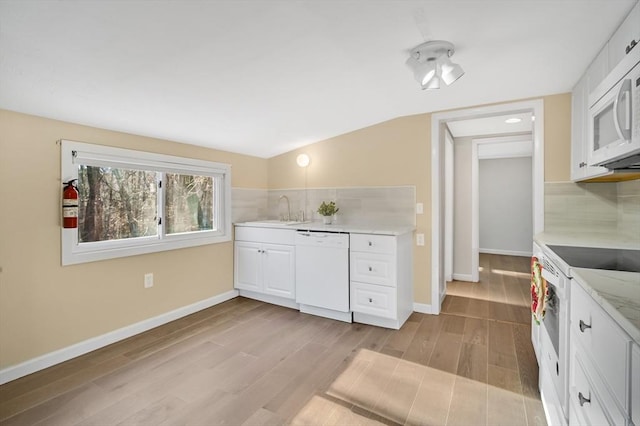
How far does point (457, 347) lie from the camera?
8.37 feet

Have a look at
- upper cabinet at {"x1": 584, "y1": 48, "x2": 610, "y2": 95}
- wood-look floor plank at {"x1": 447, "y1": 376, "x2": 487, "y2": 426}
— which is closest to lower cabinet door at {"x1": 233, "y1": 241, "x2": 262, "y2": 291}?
wood-look floor plank at {"x1": 447, "y1": 376, "x2": 487, "y2": 426}

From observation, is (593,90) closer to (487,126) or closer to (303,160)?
(487,126)

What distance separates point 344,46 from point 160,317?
9.19ft

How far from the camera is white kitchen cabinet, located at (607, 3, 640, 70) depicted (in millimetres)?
1458

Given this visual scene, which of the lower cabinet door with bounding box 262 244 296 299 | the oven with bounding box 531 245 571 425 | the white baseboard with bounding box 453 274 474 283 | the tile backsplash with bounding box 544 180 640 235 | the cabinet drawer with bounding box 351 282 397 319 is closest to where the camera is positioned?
the oven with bounding box 531 245 571 425

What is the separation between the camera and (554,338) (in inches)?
60.7

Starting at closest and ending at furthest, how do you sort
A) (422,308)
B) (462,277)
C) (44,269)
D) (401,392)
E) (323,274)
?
1. (401,392)
2. (44,269)
3. (323,274)
4. (422,308)
5. (462,277)

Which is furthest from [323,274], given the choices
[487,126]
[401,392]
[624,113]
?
[487,126]

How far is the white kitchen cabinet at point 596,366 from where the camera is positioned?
30.7 inches

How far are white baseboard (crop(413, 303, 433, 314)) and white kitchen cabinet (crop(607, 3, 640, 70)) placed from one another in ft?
7.83

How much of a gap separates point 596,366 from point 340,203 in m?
2.92

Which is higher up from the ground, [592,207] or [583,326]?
[592,207]

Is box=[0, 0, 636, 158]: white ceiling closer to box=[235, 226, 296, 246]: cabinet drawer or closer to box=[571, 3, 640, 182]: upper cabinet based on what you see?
box=[571, 3, 640, 182]: upper cabinet

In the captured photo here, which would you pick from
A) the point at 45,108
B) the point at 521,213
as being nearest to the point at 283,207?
the point at 45,108
